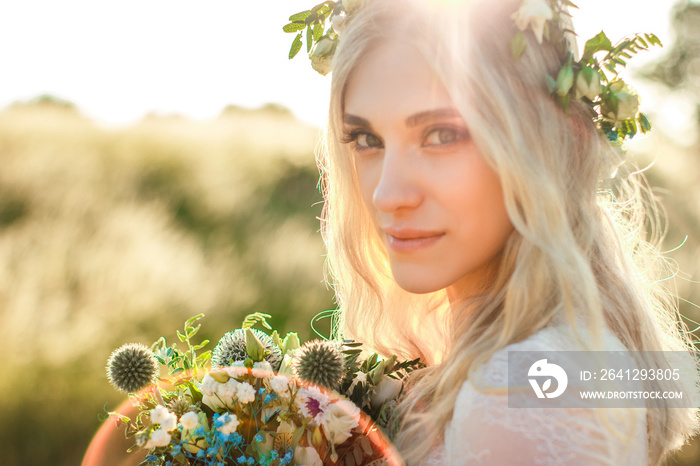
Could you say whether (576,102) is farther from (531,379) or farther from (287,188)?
(287,188)

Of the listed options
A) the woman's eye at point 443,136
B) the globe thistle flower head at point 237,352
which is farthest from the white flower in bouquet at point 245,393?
the woman's eye at point 443,136

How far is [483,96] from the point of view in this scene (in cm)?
171

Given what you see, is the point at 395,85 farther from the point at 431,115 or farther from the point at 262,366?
the point at 262,366

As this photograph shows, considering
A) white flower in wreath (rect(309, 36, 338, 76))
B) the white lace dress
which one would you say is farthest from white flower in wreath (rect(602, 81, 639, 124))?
white flower in wreath (rect(309, 36, 338, 76))

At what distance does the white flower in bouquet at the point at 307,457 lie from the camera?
1.60 m

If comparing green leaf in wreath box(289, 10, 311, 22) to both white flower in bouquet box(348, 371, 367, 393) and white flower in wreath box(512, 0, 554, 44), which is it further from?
white flower in bouquet box(348, 371, 367, 393)

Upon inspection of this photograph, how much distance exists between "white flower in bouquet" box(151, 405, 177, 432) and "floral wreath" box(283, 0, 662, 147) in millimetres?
1406

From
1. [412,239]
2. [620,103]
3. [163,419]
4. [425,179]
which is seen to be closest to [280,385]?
[163,419]

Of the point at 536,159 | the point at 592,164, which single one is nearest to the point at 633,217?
the point at 592,164

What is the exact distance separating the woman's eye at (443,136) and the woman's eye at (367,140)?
0.83ft

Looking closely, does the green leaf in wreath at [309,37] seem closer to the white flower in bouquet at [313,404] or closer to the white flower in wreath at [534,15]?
the white flower in wreath at [534,15]

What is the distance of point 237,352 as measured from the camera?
1910mm

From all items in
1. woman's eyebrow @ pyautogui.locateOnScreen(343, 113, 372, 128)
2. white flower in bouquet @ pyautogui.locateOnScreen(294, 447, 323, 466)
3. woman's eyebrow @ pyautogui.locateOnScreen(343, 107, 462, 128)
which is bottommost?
white flower in bouquet @ pyautogui.locateOnScreen(294, 447, 323, 466)

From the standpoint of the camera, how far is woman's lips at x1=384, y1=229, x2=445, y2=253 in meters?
1.82
